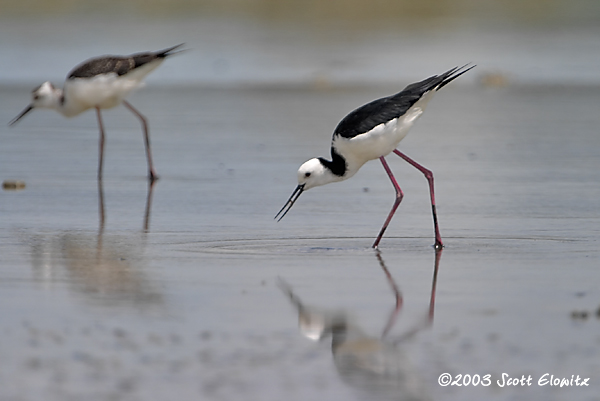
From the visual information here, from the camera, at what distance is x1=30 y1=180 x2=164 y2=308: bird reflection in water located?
543cm

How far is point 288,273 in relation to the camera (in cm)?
595

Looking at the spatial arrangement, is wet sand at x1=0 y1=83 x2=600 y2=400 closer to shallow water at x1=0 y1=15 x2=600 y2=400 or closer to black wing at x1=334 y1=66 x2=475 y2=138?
shallow water at x1=0 y1=15 x2=600 y2=400

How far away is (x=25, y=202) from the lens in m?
8.53

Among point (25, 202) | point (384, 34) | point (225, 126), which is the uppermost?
point (25, 202)

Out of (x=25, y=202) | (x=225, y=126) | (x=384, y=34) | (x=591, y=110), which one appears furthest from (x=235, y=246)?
(x=384, y=34)

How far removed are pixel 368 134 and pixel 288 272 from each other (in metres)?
1.38

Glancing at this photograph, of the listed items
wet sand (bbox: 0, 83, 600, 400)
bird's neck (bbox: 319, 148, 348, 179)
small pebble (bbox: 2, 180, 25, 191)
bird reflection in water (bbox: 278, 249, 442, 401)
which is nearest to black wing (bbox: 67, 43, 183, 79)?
wet sand (bbox: 0, 83, 600, 400)

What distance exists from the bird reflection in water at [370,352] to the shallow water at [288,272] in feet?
0.04

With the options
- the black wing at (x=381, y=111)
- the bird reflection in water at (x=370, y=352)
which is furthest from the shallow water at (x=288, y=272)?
the black wing at (x=381, y=111)

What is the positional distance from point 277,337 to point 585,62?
703 inches

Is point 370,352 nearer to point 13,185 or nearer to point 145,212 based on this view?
point 145,212

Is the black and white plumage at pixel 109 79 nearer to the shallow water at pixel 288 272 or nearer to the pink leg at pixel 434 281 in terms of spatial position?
the shallow water at pixel 288 272

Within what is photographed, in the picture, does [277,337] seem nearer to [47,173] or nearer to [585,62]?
[47,173]

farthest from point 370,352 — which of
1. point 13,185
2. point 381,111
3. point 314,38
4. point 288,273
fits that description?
point 314,38
